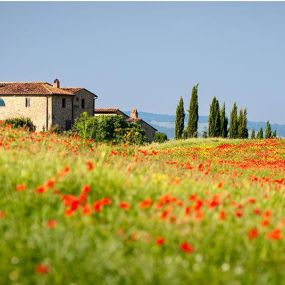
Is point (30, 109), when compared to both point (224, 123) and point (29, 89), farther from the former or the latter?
point (224, 123)

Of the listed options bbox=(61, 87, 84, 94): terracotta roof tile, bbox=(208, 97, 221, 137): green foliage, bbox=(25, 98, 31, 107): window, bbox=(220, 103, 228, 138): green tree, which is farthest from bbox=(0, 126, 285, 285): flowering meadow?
bbox=(61, 87, 84, 94): terracotta roof tile

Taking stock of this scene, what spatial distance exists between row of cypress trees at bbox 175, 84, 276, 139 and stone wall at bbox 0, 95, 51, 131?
17.2m

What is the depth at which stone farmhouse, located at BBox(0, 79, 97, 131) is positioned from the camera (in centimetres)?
6981

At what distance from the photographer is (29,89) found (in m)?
70.7

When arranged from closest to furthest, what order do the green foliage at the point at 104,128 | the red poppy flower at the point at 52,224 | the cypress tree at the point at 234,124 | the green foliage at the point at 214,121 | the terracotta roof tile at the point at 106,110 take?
the red poppy flower at the point at 52,224, the green foliage at the point at 104,128, the green foliage at the point at 214,121, the cypress tree at the point at 234,124, the terracotta roof tile at the point at 106,110

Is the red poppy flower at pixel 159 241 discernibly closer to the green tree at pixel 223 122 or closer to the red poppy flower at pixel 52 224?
the red poppy flower at pixel 52 224

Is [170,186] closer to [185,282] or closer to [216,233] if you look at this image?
[216,233]

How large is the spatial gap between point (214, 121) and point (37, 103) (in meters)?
23.7

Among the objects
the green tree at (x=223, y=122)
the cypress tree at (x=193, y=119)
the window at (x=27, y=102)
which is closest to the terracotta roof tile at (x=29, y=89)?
the window at (x=27, y=102)

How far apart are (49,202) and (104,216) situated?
863mm

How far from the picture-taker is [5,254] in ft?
20.7

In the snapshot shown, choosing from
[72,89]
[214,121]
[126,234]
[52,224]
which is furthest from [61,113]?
[52,224]

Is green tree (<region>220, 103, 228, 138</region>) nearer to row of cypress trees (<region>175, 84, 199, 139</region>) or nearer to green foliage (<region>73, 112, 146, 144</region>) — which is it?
row of cypress trees (<region>175, 84, 199, 139</region>)

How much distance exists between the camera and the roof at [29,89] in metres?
70.0
